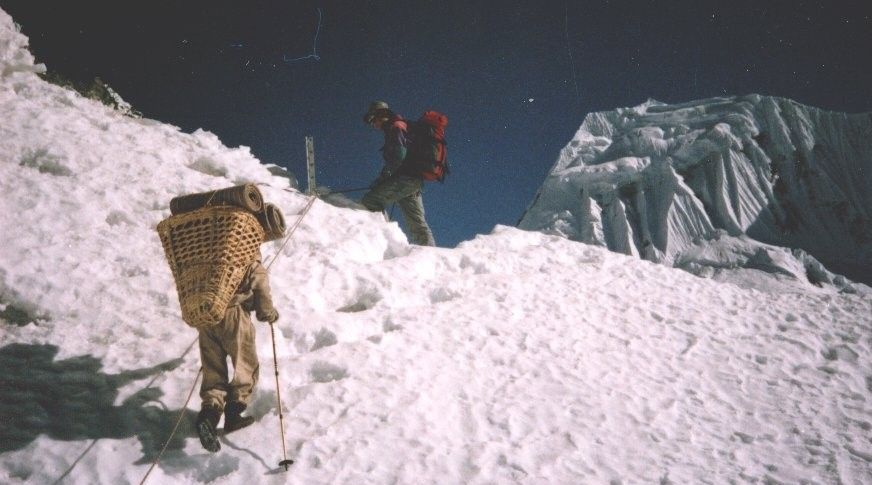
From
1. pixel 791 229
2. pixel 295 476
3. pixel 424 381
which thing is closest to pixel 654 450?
pixel 424 381

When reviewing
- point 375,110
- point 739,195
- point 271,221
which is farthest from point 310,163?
point 739,195

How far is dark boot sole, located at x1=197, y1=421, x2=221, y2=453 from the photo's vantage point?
2.55 m

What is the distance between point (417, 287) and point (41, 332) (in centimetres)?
379

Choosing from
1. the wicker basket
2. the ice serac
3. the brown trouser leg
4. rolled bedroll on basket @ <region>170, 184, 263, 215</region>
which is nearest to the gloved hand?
the brown trouser leg

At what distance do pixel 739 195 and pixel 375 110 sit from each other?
104 ft

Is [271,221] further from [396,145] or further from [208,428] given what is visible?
[396,145]

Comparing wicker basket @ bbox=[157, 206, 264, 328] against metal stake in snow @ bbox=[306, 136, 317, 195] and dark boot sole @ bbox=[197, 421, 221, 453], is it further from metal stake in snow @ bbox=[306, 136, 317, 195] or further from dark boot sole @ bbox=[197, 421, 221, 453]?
metal stake in snow @ bbox=[306, 136, 317, 195]

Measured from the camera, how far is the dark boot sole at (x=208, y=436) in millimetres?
2549

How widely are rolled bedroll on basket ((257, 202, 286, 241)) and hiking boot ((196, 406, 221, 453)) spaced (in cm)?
125

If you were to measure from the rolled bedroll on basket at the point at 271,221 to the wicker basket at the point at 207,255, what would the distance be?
313mm

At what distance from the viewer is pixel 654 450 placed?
9.64 ft

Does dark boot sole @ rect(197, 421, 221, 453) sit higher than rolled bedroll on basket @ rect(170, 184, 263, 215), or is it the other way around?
rolled bedroll on basket @ rect(170, 184, 263, 215)

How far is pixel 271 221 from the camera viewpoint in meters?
3.16

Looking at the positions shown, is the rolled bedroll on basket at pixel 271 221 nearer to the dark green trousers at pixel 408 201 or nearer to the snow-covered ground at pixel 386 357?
the snow-covered ground at pixel 386 357
